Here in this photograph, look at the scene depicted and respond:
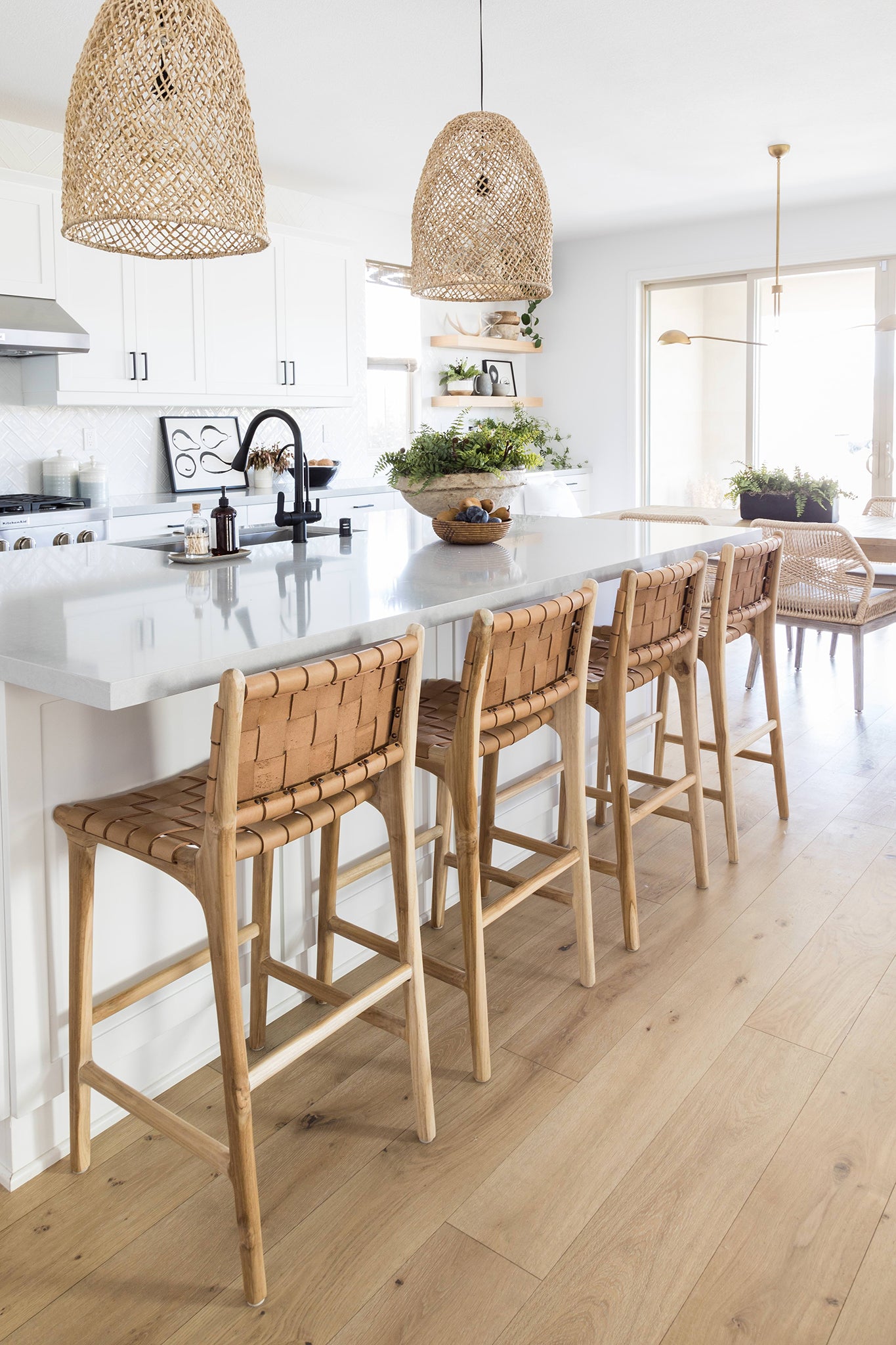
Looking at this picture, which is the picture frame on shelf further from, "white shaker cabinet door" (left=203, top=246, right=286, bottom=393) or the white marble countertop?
the white marble countertop

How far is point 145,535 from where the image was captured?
4.80 m

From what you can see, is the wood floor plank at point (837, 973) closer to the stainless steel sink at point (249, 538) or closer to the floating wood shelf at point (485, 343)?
the stainless steel sink at point (249, 538)

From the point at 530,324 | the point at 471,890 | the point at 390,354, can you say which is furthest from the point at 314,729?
the point at 530,324

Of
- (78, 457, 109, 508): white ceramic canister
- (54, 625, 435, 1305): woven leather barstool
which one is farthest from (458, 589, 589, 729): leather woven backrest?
(78, 457, 109, 508): white ceramic canister

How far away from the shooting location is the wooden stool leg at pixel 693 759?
2.75m

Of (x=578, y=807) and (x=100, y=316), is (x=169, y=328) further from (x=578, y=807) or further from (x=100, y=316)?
(x=578, y=807)

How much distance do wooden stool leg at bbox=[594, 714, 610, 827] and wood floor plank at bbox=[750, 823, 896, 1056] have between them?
2.28ft

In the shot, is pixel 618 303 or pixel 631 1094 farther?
pixel 618 303

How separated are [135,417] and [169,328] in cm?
51

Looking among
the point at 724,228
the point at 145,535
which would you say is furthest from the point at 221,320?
the point at 724,228

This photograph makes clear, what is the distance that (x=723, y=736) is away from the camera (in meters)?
2.93

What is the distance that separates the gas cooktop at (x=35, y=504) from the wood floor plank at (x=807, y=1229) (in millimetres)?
3650

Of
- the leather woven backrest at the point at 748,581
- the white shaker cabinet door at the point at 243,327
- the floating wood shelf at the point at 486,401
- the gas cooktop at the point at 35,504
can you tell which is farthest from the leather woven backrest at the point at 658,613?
the floating wood shelf at the point at 486,401

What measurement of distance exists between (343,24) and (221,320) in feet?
6.25
